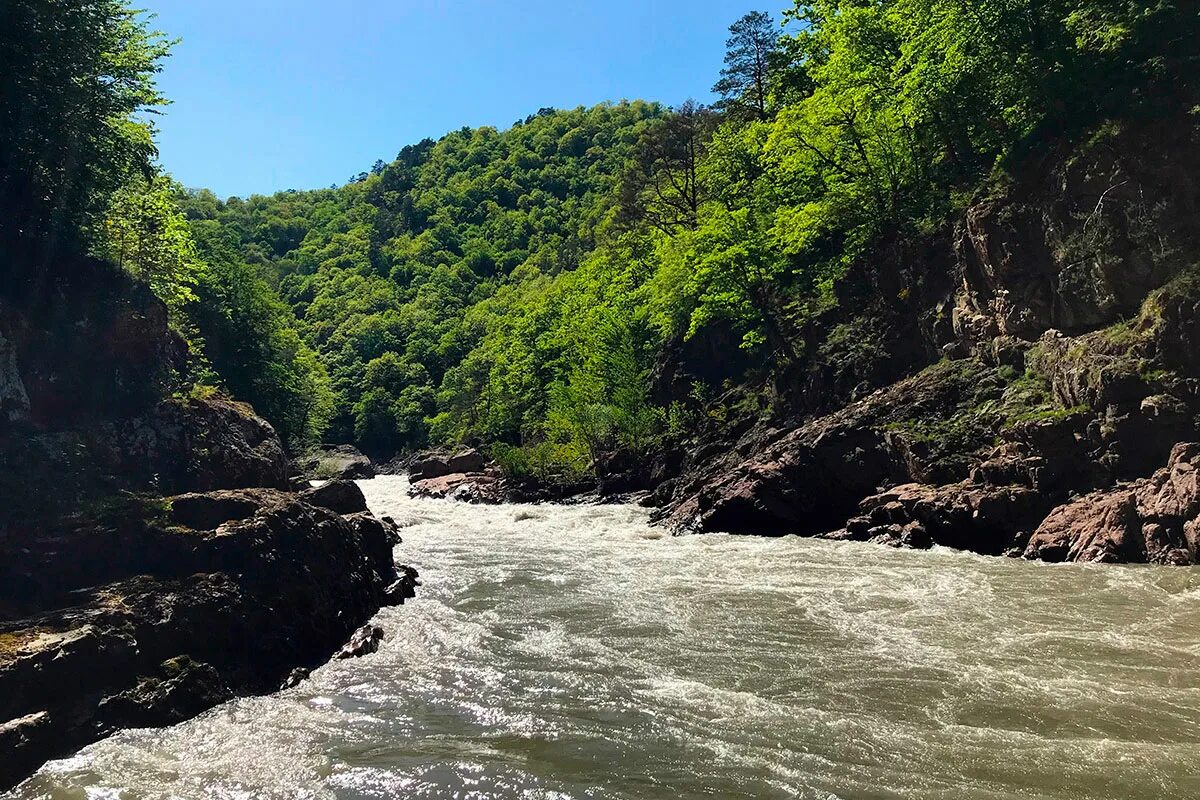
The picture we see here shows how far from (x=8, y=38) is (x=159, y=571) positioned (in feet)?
46.2

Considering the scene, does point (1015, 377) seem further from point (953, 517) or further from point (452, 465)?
point (452, 465)

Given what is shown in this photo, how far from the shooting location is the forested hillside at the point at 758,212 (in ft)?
82.3

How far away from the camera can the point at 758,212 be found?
40.1 m

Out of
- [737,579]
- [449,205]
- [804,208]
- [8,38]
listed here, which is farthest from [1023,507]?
[449,205]

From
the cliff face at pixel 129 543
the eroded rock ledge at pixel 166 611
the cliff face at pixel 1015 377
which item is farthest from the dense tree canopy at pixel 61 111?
the cliff face at pixel 1015 377

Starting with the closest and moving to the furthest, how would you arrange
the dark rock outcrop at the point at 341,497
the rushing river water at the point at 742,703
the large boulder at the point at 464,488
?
the rushing river water at the point at 742,703 < the dark rock outcrop at the point at 341,497 < the large boulder at the point at 464,488

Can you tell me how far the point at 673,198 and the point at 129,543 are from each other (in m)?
52.4

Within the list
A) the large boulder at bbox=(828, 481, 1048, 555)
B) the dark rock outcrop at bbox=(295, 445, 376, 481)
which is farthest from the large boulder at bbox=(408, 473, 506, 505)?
the large boulder at bbox=(828, 481, 1048, 555)

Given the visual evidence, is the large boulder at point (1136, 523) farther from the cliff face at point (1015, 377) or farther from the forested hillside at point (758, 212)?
the forested hillside at point (758, 212)

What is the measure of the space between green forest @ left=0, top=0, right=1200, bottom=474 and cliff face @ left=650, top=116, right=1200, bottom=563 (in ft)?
6.56

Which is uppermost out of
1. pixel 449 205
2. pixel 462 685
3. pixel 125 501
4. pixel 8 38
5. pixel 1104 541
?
pixel 449 205

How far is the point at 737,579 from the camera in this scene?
18328mm

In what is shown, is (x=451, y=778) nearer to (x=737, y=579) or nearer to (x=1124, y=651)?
(x=1124, y=651)

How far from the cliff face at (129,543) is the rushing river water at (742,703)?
0.81m
